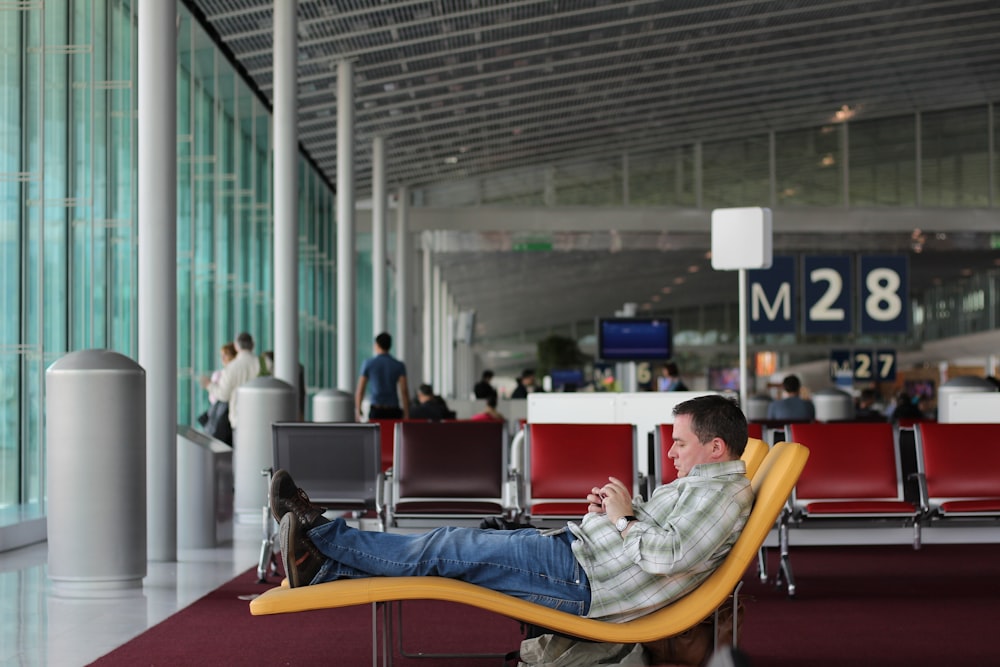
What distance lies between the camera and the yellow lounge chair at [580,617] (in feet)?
14.0

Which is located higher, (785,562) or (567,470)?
(567,470)

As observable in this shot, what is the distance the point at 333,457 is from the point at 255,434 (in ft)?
11.9

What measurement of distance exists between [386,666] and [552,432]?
10.8 ft

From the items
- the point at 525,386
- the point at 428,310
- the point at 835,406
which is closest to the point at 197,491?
the point at 835,406

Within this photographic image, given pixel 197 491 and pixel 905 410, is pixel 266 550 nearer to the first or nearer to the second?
pixel 197 491

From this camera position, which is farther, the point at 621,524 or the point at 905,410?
the point at 905,410

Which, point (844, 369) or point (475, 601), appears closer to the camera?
point (475, 601)

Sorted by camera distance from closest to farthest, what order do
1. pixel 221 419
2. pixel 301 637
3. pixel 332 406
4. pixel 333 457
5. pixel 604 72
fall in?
pixel 301 637, pixel 333 457, pixel 221 419, pixel 332 406, pixel 604 72

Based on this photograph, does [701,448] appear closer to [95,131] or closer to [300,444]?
[300,444]

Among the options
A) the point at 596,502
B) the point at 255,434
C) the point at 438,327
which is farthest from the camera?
the point at 438,327

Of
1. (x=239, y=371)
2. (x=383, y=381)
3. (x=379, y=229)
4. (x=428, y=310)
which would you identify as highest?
(x=379, y=229)


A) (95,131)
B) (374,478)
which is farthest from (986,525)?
(95,131)

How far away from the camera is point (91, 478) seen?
23.3ft

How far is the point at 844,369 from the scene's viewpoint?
34.6 metres
